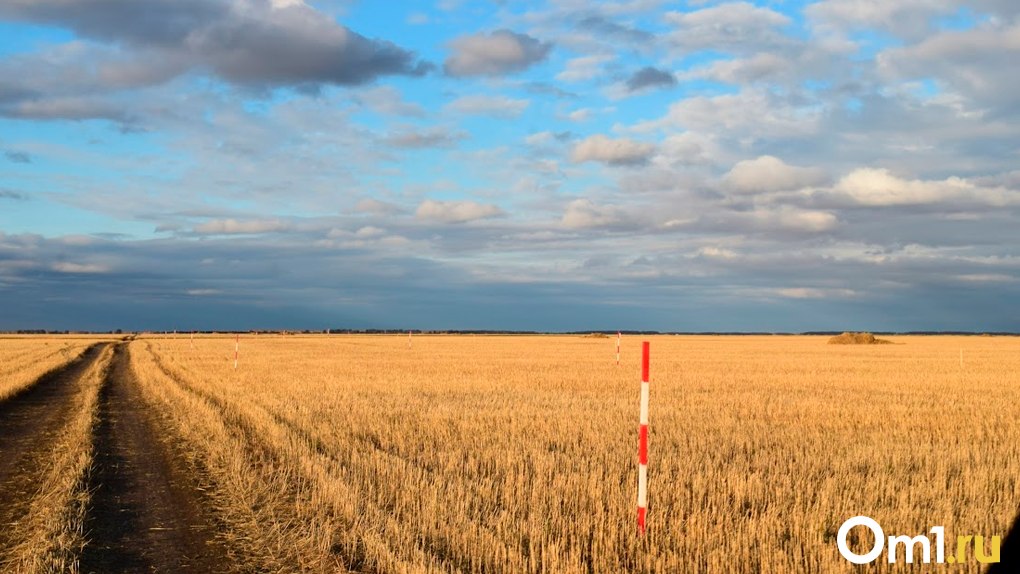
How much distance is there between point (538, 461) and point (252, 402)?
33.9 ft

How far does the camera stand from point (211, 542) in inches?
302

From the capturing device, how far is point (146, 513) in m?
8.82

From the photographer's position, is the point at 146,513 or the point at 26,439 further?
the point at 26,439

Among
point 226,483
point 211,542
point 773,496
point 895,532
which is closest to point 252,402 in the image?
point 226,483

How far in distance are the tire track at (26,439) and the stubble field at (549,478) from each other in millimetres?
743

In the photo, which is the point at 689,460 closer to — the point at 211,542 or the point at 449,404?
the point at 211,542

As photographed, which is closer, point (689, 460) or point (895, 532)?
point (895, 532)

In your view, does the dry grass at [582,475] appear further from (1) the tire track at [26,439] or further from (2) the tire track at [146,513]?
(1) the tire track at [26,439]

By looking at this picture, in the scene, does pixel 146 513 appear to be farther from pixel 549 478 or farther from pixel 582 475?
pixel 582 475

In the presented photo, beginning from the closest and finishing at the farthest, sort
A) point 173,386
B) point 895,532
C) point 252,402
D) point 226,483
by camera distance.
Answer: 1. point 895,532
2. point 226,483
3. point 252,402
4. point 173,386

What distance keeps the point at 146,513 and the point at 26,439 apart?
724 centimetres

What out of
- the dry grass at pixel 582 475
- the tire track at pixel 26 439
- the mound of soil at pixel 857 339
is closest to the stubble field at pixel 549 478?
the dry grass at pixel 582 475

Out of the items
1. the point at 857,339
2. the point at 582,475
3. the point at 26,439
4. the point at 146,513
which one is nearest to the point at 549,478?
the point at 582,475

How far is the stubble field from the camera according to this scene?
706 cm
